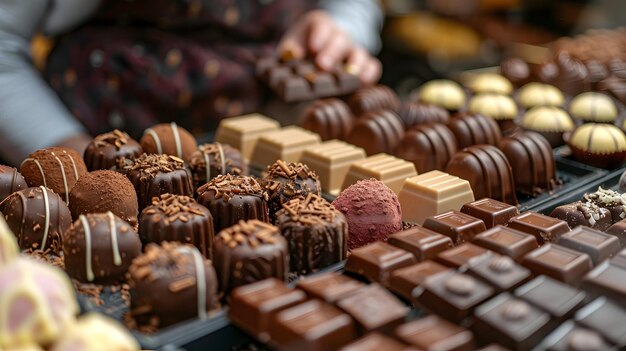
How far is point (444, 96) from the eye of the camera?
8.85 ft

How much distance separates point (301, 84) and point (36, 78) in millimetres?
908

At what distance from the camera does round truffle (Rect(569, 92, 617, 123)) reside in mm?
2531

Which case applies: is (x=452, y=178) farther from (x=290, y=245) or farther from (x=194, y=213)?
(x=194, y=213)

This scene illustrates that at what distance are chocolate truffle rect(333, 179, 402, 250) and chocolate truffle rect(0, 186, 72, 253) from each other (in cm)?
64

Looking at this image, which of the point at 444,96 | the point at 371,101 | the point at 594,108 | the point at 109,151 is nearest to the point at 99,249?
the point at 109,151

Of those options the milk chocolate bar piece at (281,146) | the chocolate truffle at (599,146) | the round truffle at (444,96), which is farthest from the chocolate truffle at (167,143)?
the chocolate truffle at (599,146)

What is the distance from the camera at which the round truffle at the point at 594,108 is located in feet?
8.30

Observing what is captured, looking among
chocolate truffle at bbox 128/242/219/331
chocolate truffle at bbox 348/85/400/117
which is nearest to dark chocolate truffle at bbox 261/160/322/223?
chocolate truffle at bbox 128/242/219/331

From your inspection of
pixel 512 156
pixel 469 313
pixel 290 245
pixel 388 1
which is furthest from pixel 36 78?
pixel 388 1

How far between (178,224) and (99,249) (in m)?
0.17

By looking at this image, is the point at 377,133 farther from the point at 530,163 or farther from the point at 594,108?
the point at 594,108

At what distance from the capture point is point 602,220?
165cm

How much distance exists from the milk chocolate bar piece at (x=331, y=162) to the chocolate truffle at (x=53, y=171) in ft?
2.18

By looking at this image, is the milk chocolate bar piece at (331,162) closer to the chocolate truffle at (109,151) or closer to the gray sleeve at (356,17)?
the chocolate truffle at (109,151)
